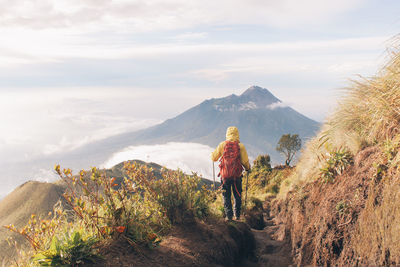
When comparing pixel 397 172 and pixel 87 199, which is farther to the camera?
pixel 87 199

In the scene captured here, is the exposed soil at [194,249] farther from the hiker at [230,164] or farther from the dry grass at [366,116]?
the dry grass at [366,116]

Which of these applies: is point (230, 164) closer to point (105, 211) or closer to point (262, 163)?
point (105, 211)

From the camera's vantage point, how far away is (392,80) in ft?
17.4

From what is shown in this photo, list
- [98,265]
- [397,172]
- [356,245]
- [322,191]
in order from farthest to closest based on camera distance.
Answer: [322,191]
[356,245]
[397,172]
[98,265]

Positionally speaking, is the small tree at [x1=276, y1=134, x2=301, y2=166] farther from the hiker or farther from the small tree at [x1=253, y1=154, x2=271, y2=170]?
the hiker

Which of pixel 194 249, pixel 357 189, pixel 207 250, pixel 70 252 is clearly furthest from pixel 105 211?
pixel 357 189

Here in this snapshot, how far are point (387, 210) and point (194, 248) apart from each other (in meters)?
3.20

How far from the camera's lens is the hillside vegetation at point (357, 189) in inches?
158

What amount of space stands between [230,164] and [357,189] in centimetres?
340

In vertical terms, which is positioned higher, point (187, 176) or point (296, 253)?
point (187, 176)

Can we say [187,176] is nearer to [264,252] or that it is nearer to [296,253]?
[296,253]

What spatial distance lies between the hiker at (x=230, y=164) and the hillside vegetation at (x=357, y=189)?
1.75 m

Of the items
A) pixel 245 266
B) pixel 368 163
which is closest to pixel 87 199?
pixel 245 266

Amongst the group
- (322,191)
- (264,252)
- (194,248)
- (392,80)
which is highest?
(392,80)
